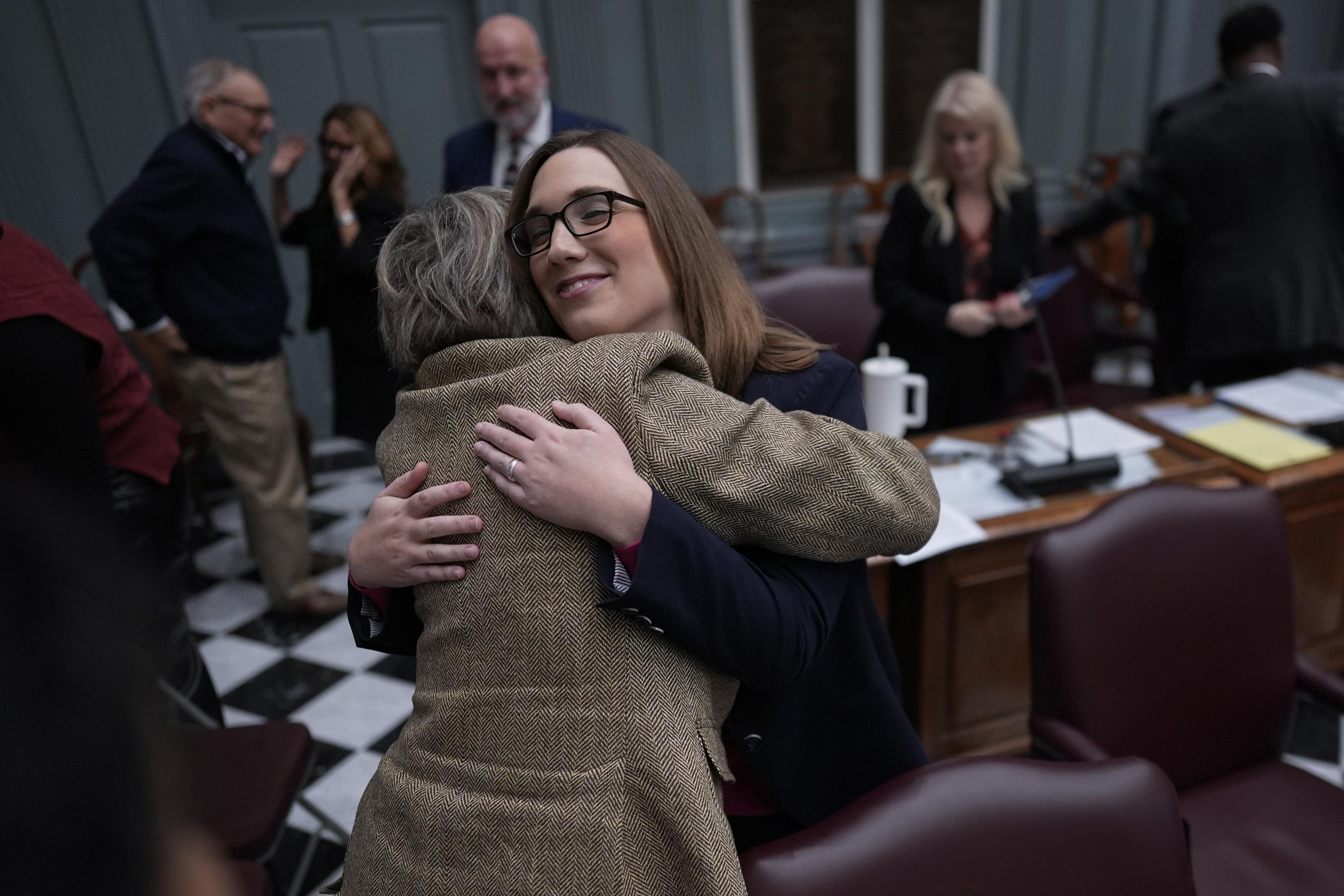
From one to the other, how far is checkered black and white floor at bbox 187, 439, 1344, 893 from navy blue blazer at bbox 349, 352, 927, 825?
993 mm

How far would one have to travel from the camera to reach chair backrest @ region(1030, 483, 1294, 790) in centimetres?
138

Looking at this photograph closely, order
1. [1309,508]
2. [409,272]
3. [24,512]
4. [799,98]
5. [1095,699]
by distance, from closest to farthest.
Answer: [24,512] → [409,272] → [1095,699] → [1309,508] → [799,98]

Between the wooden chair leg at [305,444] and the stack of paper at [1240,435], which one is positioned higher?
the stack of paper at [1240,435]

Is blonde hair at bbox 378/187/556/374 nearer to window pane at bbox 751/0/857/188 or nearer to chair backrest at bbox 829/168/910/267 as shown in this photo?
chair backrest at bbox 829/168/910/267

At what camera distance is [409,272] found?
978 millimetres

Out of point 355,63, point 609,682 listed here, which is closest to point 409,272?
point 609,682

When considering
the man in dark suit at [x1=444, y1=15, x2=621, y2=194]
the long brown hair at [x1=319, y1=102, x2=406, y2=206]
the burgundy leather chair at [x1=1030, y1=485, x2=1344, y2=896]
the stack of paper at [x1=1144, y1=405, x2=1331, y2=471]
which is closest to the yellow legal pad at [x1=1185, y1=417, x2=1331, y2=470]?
the stack of paper at [x1=1144, y1=405, x2=1331, y2=471]

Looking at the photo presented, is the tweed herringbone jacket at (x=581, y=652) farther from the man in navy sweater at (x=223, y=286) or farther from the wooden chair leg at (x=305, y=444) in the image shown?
the wooden chair leg at (x=305, y=444)

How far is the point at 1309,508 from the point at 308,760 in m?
2.29

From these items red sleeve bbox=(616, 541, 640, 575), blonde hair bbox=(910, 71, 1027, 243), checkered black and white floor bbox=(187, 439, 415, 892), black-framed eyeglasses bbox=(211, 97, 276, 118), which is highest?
black-framed eyeglasses bbox=(211, 97, 276, 118)

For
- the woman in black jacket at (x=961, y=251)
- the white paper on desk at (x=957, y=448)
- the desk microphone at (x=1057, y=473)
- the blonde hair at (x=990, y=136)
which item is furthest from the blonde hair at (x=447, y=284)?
the blonde hair at (x=990, y=136)

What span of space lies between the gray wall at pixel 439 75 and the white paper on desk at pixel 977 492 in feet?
8.71

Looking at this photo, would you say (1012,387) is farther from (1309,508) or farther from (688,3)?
(688,3)

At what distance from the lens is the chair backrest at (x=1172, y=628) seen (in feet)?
4.54
